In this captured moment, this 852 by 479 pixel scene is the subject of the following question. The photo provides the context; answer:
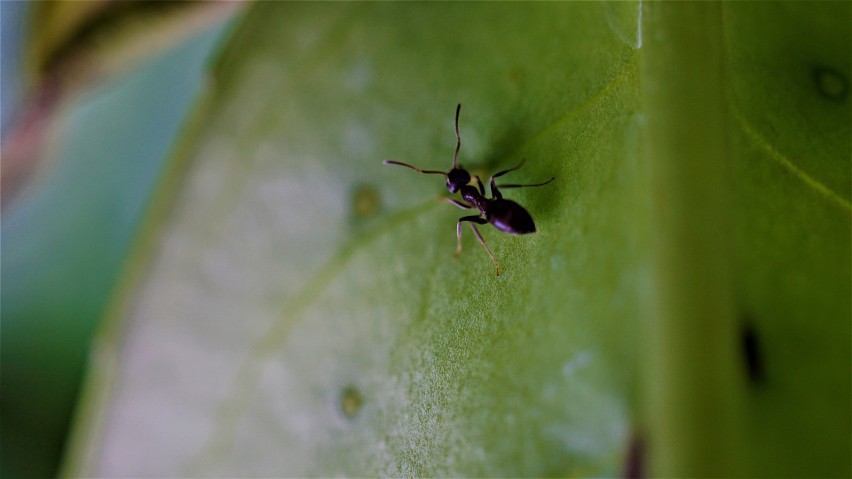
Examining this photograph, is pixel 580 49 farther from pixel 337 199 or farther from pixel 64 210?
pixel 64 210

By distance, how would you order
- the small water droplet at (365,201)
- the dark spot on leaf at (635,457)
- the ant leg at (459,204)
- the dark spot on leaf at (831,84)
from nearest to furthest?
the dark spot on leaf at (635,457) < the dark spot on leaf at (831,84) < the ant leg at (459,204) < the small water droplet at (365,201)

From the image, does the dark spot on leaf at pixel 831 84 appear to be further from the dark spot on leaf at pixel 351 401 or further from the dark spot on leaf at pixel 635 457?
the dark spot on leaf at pixel 351 401

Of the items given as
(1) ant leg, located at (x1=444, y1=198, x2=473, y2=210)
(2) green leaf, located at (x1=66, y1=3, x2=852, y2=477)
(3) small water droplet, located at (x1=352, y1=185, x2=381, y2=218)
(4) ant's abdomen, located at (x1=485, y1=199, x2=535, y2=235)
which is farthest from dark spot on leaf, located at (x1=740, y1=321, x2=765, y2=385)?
(3) small water droplet, located at (x1=352, y1=185, x2=381, y2=218)

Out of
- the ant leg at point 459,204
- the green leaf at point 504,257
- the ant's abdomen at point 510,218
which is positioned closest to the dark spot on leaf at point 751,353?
the green leaf at point 504,257

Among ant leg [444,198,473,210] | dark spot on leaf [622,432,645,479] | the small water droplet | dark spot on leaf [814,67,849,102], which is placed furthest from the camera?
the small water droplet

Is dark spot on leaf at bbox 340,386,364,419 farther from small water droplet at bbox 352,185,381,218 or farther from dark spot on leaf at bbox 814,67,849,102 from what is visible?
dark spot on leaf at bbox 814,67,849,102

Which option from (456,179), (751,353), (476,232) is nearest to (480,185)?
(456,179)

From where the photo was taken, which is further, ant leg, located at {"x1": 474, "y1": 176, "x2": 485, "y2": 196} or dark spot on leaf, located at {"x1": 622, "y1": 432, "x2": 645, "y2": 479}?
ant leg, located at {"x1": 474, "y1": 176, "x2": 485, "y2": 196}
